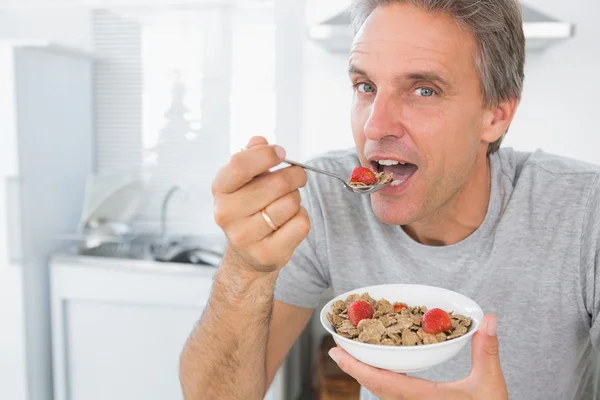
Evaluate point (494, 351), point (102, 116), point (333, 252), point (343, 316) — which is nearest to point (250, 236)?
point (343, 316)

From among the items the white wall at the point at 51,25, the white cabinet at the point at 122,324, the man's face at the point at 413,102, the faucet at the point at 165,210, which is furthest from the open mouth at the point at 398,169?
the white wall at the point at 51,25

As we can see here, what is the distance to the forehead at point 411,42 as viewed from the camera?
109 centimetres

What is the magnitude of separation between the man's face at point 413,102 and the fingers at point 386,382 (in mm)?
396

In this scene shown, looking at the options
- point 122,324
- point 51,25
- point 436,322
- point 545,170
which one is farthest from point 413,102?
point 51,25

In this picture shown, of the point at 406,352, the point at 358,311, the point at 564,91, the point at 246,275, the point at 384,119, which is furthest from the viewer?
the point at 564,91

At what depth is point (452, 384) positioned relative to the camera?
2.64 feet

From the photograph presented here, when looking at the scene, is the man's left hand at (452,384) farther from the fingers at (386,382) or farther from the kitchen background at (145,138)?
the kitchen background at (145,138)

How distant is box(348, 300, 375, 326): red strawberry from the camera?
33.6 inches

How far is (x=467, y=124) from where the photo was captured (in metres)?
1.17

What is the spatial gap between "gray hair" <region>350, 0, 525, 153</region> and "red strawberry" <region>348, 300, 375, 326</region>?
Answer: 0.54 meters

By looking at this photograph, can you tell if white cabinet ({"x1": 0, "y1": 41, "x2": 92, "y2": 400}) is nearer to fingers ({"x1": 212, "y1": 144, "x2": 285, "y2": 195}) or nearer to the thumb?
fingers ({"x1": 212, "y1": 144, "x2": 285, "y2": 195})

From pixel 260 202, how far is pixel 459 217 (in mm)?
590

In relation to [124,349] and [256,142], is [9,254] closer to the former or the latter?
[124,349]

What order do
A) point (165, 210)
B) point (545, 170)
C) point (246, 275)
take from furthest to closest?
point (165, 210), point (545, 170), point (246, 275)
